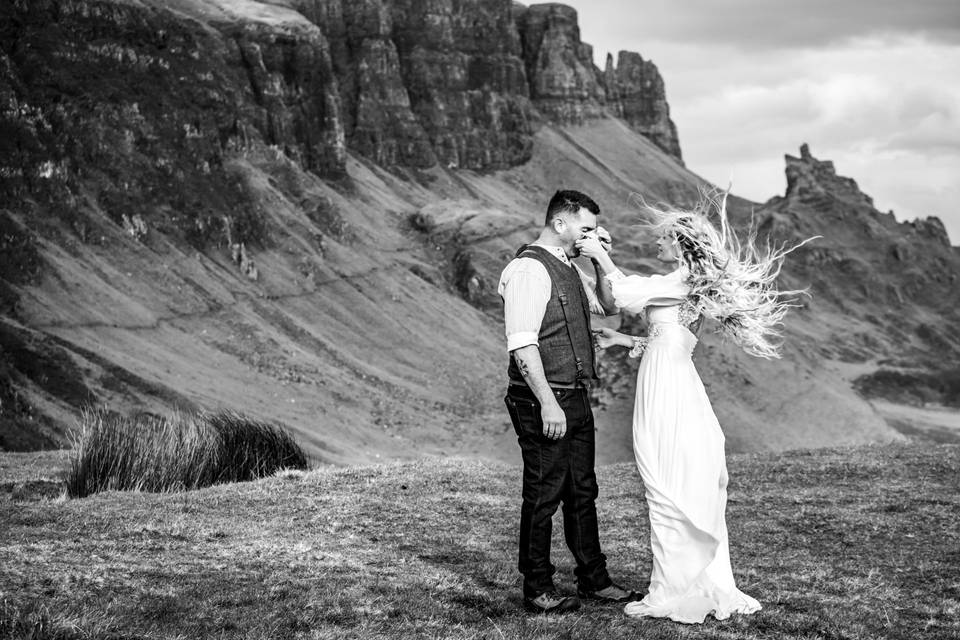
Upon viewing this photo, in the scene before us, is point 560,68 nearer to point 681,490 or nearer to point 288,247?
point 288,247

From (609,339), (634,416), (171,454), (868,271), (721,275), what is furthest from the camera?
(868,271)

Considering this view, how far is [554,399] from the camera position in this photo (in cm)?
768

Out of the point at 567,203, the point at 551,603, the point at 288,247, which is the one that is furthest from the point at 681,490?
the point at 288,247

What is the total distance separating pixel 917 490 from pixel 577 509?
7.69 metres

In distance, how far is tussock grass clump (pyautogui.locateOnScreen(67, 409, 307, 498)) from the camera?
12.6 metres

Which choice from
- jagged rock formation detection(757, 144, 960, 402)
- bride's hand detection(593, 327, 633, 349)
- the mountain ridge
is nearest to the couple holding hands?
bride's hand detection(593, 327, 633, 349)

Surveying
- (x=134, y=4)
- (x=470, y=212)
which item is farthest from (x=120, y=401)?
(x=470, y=212)

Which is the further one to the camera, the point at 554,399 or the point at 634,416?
the point at 634,416

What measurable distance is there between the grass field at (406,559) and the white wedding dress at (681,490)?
212mm

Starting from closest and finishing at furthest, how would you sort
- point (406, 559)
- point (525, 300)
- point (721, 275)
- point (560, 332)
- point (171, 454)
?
point (525, 300)
point (560, 332)
point (721, 275)
point (406, 559)
point (171, 454)

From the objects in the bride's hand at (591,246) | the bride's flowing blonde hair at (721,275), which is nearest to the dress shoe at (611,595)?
the bride's flowing blonde hair at (721,275)

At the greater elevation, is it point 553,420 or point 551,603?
point 553,420

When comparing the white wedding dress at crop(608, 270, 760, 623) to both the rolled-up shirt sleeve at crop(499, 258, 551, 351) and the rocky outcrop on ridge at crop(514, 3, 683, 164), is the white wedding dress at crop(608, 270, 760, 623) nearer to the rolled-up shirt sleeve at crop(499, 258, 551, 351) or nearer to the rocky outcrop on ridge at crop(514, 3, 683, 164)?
the rolled-up shirt sleeve at crop(499, 258, 551, 351)

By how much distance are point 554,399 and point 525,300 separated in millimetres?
758
